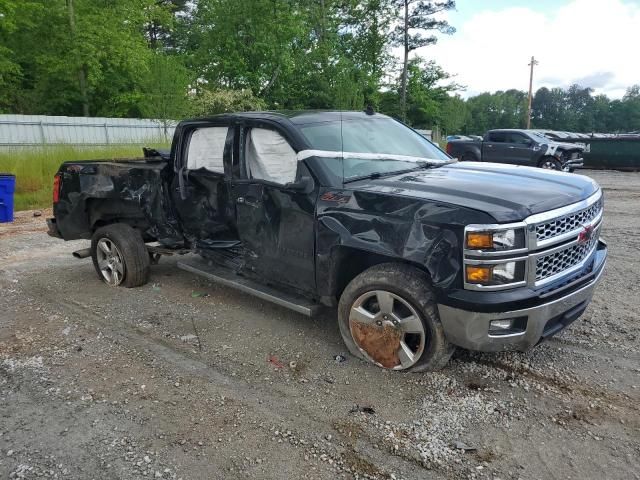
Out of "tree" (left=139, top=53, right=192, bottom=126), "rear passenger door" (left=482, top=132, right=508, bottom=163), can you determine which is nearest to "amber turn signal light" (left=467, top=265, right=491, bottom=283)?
"rear passenger door" (left=482, top=132, right=508, bottom=163)

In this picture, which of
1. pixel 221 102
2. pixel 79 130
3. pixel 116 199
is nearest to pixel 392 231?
pixel 116 199

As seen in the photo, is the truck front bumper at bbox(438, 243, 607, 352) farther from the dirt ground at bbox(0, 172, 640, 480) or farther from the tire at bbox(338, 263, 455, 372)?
the dirt ground at bbox(0, 172, 640, 480)

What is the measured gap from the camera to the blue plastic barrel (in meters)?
9.72

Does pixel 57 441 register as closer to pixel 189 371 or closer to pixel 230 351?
pixel 189 371

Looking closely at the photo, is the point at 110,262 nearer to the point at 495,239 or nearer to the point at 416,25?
the point at 495,239

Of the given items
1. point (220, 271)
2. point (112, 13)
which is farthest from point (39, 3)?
point (220, 271)

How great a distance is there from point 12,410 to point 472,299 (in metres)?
2.96

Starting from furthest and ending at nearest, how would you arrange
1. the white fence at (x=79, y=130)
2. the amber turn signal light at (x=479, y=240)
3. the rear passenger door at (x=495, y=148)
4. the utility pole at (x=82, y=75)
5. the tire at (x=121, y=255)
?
1. the utility pole at (x=82, y=75)
2. the white fence at (x=79, y=130)
3. the rear passenger door at (x=495, y=148)
4. the tire at (x=121, y=255)
5. the amber turn signal light at (x=479, y=240)

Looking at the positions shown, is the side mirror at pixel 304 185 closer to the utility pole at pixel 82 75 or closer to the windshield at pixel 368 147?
the windshield at pixel 368 147

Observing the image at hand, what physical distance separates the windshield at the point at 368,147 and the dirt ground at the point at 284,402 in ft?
Result: 4.73

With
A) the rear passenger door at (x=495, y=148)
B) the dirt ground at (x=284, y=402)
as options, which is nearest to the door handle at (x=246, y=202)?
→ the dirt ground at (x=284, y=402)

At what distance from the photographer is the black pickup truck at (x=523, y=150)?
1691 cm

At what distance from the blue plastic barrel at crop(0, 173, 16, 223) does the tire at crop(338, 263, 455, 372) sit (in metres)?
8.92

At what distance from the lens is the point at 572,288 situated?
10.5 feet
